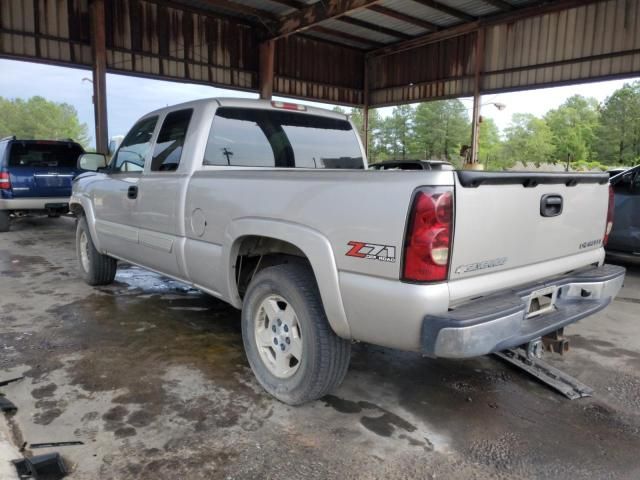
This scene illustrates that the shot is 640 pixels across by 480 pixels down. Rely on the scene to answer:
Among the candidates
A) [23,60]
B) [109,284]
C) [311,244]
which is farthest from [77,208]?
[23,60]

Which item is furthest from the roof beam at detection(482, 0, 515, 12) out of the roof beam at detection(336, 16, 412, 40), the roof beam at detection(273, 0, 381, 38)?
the roof beam at detection(273, 0, 381, 38)

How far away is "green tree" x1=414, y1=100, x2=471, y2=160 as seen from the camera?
53.7m

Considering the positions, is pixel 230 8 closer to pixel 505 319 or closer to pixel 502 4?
pixel 502 4

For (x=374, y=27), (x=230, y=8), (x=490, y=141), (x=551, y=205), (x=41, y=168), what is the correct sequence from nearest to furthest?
(x=551, y=205) → (x=41, y=168) → (x=230, y=8) → (x=374, y=27) → (x=490, y=141)

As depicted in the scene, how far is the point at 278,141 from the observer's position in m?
4.03

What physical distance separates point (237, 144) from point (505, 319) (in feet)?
7.90

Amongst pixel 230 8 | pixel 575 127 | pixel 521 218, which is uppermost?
pixel 575 127

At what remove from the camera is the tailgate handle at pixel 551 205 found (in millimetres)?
2674

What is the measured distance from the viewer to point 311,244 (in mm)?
2605

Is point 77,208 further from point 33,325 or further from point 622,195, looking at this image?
point 622,195

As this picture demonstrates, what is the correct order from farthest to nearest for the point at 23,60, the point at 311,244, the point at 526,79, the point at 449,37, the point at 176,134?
the point at 449,37 → the point at 526,79 → the point at 23,60 → the point at 176,134 → the point at 311,244

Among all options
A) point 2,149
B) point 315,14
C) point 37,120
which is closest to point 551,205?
point 2,149

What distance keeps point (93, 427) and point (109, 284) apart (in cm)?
A: 341

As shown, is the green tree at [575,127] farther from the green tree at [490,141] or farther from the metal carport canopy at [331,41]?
the metal carport canopy at [331,41]
